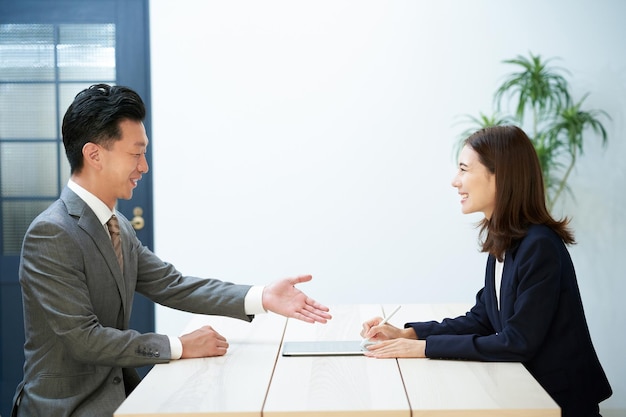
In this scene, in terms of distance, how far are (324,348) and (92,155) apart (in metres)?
0.91

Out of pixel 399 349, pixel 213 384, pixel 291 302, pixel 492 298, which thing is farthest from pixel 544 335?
pixel 213 384

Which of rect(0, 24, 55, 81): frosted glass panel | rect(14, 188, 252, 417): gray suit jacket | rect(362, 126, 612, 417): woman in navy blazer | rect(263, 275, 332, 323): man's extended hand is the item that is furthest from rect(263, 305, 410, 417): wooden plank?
rect(0, 24, 55, 81): frosted glass panel

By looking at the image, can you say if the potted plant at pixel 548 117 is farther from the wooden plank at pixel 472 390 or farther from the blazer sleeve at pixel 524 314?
the wooden plank at pixel 472 390

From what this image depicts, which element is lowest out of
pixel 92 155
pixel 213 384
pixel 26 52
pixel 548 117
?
pixel 213 384

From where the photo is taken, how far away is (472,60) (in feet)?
14.4

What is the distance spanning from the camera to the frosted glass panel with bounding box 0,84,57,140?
449cm

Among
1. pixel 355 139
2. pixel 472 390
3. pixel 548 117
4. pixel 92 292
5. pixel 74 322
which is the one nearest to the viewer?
pixel 472 390

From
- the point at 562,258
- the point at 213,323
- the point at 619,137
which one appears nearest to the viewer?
the point at 562,258

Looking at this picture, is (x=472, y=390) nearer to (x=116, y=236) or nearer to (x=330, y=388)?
(x=330, y=388)

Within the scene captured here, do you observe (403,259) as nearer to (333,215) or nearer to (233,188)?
(333,215)

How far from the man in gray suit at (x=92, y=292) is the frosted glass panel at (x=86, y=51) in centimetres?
223

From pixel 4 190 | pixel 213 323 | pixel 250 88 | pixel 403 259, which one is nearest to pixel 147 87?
pixel 250 88

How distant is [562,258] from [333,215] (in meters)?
2.27

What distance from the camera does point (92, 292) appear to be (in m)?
2.28
